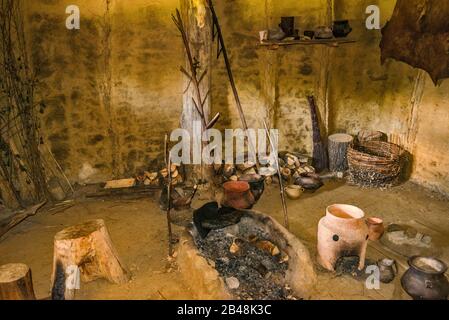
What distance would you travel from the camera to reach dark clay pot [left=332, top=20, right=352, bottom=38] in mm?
6070

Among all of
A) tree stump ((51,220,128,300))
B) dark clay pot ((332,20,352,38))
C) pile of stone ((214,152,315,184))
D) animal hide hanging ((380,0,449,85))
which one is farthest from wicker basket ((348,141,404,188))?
tree stump ((51,220,128,300))

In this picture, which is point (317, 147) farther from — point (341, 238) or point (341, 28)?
point (341, 238)

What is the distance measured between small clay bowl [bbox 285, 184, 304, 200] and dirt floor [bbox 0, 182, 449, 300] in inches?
4.1

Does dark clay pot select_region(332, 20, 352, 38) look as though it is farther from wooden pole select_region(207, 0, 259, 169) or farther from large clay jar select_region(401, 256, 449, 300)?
large clay jar select_region(401, 256, 449, 300)

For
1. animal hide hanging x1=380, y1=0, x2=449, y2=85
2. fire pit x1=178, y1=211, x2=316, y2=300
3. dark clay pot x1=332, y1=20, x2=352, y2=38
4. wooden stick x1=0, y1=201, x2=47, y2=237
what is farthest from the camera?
dark clay pot x1=332, y1=20, x2=352, y2=38

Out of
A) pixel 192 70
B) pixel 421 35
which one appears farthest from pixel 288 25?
pixel 421 35

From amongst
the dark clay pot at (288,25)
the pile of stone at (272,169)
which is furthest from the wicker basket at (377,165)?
the dark clay pot at (288,25)

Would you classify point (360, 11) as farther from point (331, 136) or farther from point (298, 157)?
point (298, 157)

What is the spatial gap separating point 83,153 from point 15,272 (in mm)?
3262

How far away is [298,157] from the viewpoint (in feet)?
23.7

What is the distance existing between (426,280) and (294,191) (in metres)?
2.70

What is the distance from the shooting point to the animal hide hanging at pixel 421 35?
5.64 meters

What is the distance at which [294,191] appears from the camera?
241 inches

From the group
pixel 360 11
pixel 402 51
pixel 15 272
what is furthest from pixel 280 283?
pixel 360 11
